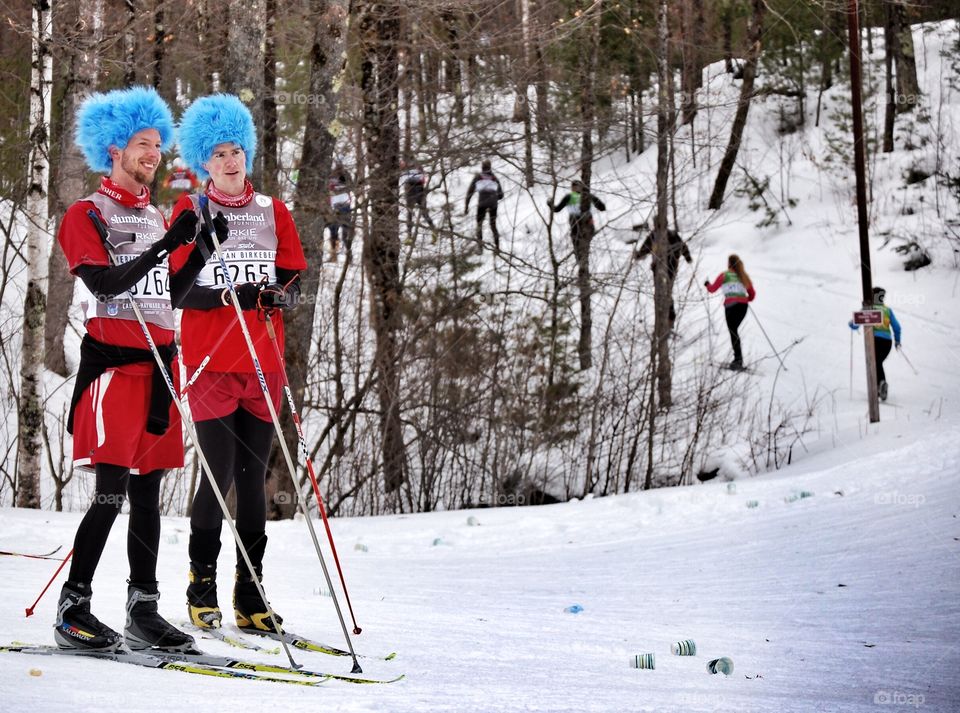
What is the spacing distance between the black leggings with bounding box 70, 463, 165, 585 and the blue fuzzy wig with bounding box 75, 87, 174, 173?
1.08 meters

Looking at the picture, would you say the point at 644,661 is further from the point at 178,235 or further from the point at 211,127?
the point at 211,127

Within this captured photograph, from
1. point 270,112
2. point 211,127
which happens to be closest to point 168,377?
point 211,127

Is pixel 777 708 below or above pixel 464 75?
below

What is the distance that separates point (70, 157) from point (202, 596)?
334 inches

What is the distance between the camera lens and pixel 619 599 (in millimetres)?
5203

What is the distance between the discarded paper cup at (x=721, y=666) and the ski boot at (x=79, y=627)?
1934mm

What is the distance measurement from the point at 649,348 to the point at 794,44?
46.9ft

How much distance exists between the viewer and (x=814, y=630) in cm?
441

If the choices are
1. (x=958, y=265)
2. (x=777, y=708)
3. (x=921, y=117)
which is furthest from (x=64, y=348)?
(x=921, y=117)

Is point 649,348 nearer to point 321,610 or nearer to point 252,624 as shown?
point 321,610

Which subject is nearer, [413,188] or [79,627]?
[79,627]

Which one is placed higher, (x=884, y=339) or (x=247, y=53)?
(x=247, y=53)

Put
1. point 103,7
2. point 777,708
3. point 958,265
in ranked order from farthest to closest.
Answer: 1. point 958,265
2. point 103,7
3. point 777,708

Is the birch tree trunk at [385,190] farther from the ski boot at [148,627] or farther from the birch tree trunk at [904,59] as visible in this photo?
the birch tree trunk at [904,59]
